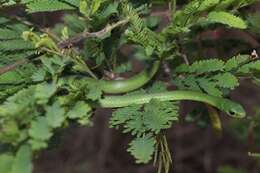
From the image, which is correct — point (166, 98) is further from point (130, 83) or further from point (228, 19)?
point (228, 19)

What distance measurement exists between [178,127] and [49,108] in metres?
6.68

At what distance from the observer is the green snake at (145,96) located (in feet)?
8.37

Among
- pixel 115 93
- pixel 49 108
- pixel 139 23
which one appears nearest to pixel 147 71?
pixel 115 93

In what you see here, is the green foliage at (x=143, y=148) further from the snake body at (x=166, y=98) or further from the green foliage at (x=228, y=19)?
the green foliage at (x=228, y=19)

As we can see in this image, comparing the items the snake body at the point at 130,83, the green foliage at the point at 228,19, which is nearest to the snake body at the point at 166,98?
the snake body at the point at 130,83

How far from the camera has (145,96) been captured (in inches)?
101

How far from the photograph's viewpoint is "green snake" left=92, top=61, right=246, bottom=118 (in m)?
2.55

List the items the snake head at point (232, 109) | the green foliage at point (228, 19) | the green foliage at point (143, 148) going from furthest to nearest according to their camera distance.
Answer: the snake head at point (232, 109) < the green foliage at point (228, 19) < the green foliage at point (143, 148)

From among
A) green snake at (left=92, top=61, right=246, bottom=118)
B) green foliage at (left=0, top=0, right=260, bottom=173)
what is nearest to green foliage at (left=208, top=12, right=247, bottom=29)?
green foliage at (left=0, top=0, right=260, bottom=173)

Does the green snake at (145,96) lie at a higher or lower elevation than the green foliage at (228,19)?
lower

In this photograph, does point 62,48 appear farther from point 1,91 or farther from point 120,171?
point 120,171

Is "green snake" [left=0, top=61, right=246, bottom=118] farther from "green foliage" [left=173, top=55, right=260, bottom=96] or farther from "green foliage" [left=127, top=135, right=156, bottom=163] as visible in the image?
"green foliage" [left=127, top=135, right=156, bottom=163]

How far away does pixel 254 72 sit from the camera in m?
2.49

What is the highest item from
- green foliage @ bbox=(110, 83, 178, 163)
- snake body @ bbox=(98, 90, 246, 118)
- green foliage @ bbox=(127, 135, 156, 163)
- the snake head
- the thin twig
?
the thin twig
